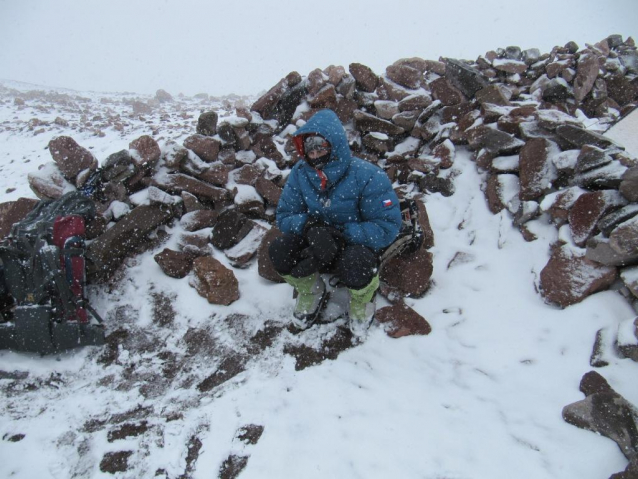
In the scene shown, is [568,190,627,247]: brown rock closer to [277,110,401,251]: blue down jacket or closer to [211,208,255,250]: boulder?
[277,110,401,251]: blue down jacket

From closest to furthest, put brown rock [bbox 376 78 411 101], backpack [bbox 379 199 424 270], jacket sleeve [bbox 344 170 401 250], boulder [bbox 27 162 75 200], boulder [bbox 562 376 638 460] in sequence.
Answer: boulder [bbox 562 376 638 460] → jacket sleeve [bbox 344 170 401 250] → backpack [bbox 379 199 424 270] → boulder [bbox 27 162 75 200] → brown rock [bbox 376 78 411 101]

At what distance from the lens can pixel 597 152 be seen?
133 inches

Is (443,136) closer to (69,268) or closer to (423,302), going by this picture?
(423,302)

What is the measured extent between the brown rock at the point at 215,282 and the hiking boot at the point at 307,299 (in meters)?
0.71

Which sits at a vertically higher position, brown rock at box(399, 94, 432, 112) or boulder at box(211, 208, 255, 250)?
brown rock at box(399, 94, 432, 112)

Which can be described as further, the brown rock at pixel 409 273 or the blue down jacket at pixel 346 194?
the brown rock at pixel 409 273

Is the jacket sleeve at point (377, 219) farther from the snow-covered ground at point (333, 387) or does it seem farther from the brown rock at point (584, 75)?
the brown rock at point (584, 75)

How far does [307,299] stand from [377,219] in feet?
3.23

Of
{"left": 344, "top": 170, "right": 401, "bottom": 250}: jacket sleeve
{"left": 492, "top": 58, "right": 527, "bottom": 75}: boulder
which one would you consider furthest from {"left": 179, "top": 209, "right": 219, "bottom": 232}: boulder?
{"left": 492, "top": 58, "right": 527, "bottom": 75}: boulder

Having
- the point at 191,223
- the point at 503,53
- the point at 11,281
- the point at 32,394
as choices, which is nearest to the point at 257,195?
the point at 191,223

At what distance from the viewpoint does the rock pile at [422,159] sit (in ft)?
10.3

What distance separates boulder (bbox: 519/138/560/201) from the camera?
3730mm

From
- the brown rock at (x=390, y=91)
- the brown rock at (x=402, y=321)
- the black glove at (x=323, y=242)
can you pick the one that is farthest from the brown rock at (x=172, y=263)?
the brown rock at (x=390, y=91)

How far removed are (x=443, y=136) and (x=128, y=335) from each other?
4524 millimetres
